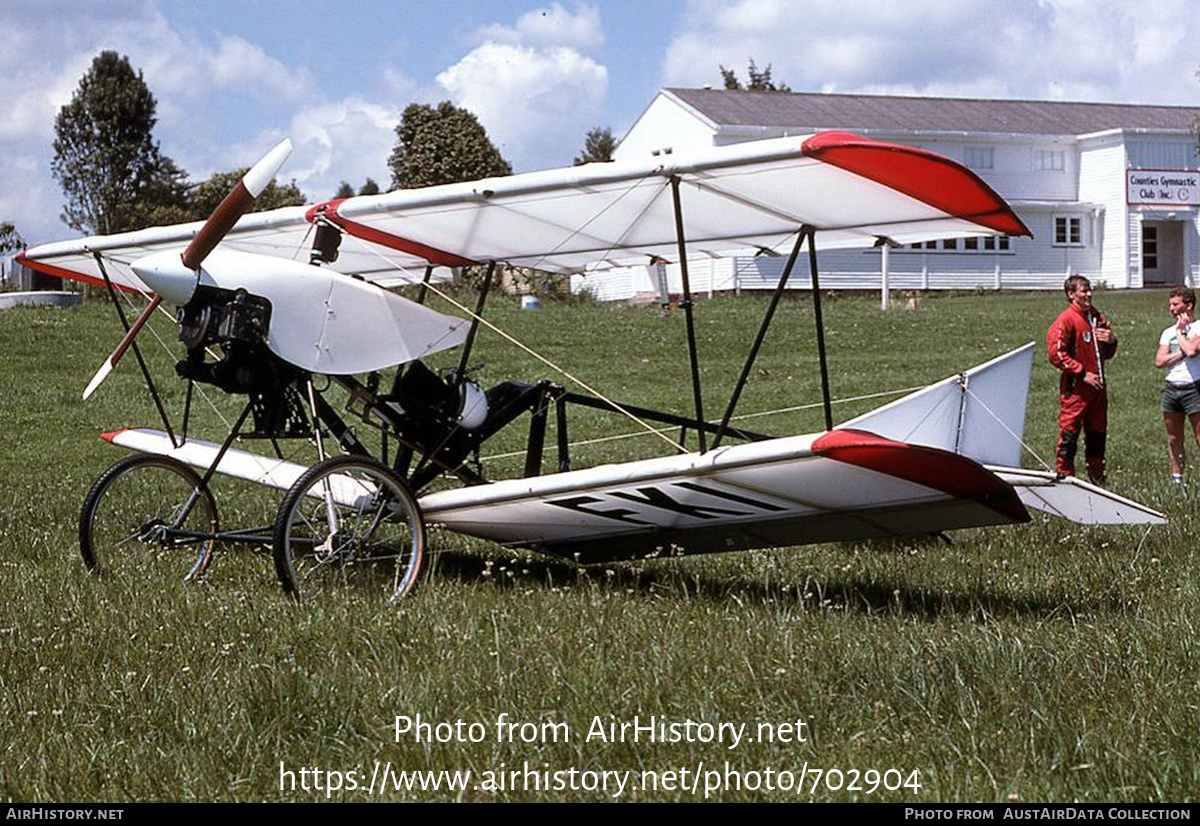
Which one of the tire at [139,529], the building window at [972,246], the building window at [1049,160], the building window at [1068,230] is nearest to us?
the tire at [139,529]

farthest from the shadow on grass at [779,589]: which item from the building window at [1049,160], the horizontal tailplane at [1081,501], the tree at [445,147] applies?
the building window at [1049,160]

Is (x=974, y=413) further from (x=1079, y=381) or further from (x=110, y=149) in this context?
(x=110, y=149)

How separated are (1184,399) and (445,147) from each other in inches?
1258

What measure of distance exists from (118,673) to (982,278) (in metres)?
48.2

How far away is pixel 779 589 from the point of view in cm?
804

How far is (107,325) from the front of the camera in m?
28.4

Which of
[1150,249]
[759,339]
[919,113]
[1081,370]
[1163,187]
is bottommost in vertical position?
[1081,370]

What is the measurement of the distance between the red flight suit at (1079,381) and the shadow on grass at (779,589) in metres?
5.58

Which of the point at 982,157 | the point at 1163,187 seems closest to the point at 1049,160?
the point at 982,157

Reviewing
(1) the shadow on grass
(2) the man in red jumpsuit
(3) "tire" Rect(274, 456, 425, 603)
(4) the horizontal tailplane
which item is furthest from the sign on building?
(3) "tire" Rect(274, 456, 425, 603)

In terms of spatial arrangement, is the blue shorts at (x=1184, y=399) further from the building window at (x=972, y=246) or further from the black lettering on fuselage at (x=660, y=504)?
the building window at (x=972, y=246)

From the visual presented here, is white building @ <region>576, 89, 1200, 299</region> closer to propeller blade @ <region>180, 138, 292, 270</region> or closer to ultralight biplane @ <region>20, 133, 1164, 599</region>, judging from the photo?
ultralight biplane @ <region>20, 133, 1164, 599</region>

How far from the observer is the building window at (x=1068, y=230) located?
52.9 meters

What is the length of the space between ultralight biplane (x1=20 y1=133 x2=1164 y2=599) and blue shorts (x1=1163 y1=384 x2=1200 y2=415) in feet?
15.9
